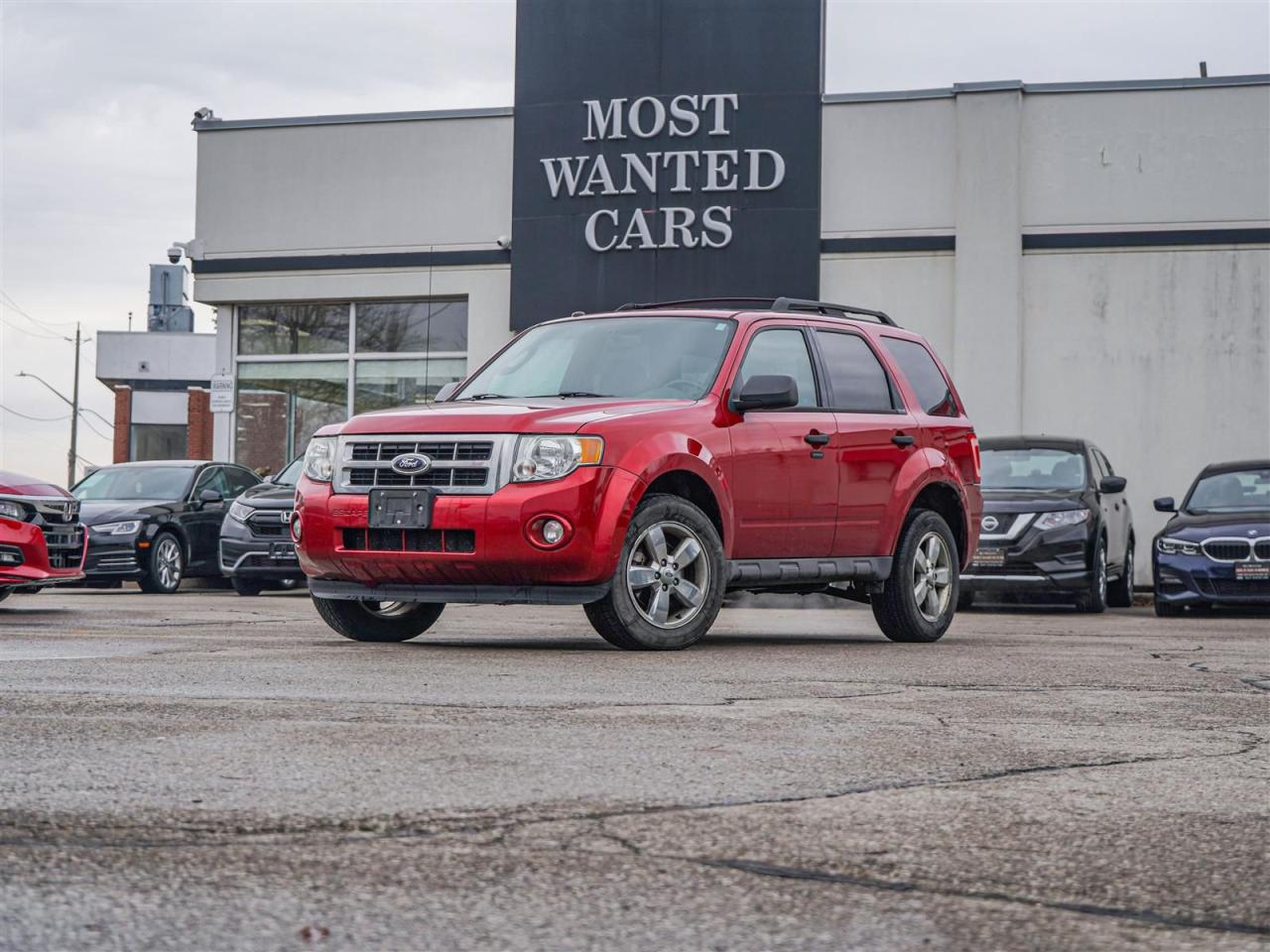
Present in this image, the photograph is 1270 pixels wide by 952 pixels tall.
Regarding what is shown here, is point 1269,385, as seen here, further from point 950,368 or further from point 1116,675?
point 1116,675

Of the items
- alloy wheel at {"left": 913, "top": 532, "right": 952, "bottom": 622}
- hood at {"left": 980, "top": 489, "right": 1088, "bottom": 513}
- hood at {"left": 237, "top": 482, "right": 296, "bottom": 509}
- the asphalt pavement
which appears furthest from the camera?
hood at {"left": 237, "top": 482, "right": 296, "bottom": 509}

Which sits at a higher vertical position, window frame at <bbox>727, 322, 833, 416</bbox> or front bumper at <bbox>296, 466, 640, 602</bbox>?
window frame at <bbox>727, 322, 833, 416</bbox>

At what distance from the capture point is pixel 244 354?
26266mm

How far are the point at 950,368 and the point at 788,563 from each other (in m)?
13.8

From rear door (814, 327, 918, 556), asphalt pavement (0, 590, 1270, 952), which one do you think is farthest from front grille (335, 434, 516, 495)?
rear door (814, 327, 918, 556)

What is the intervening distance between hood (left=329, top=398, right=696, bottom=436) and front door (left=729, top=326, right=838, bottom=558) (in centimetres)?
49

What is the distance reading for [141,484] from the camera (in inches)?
797

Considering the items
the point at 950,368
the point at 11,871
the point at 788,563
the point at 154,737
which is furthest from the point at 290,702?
the point at 950,368

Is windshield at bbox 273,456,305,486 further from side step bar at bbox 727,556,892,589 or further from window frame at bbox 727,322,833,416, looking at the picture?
side step bar at bbox 727,556,892,589

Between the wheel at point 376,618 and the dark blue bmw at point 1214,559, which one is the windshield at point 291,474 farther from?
the wheel at point 376,618

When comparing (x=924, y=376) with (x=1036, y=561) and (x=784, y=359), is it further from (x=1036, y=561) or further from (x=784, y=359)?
(x=1036, y=561)

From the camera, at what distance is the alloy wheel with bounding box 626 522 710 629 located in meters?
8.44

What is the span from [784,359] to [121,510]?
11.6m

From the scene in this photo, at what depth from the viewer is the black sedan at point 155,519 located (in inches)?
751
